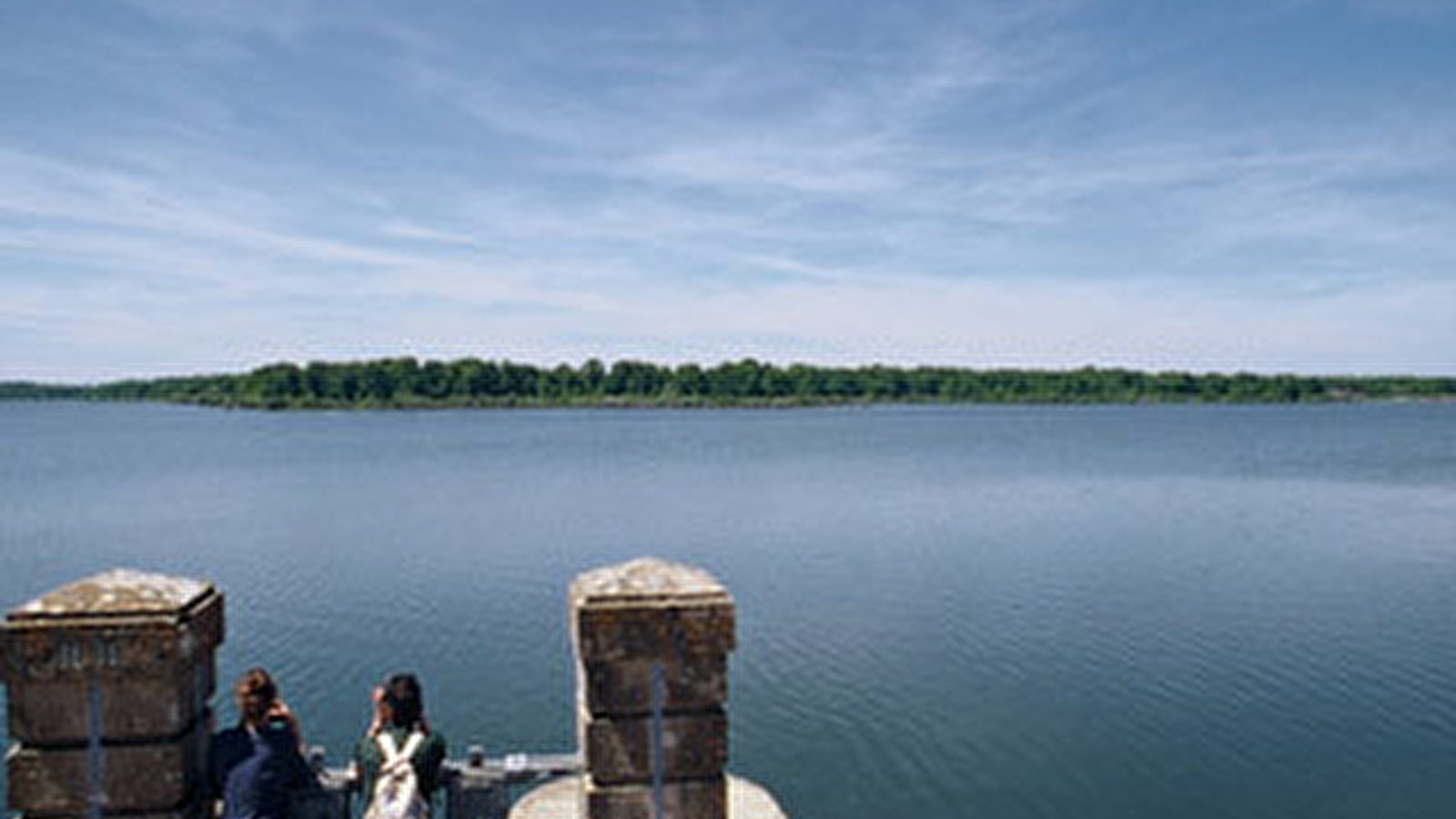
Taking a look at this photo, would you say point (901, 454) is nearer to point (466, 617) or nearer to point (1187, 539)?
point (1187, 539)

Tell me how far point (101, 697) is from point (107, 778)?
447mm

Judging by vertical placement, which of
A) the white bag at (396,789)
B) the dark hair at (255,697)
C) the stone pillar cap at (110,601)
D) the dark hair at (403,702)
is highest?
the stone pillar cap at (110,601)

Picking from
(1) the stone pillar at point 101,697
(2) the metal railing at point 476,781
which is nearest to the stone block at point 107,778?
(1) the stone pillar at point 101,697

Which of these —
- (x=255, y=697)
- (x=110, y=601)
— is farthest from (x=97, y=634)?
(x=255, y=697)

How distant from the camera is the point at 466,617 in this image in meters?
28.2

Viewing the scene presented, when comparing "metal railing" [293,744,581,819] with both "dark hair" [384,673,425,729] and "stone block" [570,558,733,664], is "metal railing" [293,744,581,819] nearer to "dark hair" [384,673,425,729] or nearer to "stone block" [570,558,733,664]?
"dark hair" [384,673,425,729]

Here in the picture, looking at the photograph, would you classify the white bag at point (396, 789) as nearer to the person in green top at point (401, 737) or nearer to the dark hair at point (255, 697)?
the person in green top at point (401, 737)

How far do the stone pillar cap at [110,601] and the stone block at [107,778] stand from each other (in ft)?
2.36

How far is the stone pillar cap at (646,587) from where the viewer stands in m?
5.55

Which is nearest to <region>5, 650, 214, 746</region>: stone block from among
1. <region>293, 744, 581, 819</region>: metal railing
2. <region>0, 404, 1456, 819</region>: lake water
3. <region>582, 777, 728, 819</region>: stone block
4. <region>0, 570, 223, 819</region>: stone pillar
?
<region>0, 570, 223, 819</region>: stone pillar

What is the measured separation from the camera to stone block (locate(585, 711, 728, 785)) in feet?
18.4

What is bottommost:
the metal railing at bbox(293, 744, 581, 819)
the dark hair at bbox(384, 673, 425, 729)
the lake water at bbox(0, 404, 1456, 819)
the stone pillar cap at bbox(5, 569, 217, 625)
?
the lake water at bbox(0, 404, 1456, 819)

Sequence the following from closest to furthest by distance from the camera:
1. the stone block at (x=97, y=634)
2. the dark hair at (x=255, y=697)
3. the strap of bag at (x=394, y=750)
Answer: the stone block at (x=97, y=634) → the dark hair at (x=255, y=697) → the strap of bag at (x=394, y=750)

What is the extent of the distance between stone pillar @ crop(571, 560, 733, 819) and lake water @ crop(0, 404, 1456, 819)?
→ 11.3m
